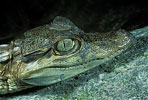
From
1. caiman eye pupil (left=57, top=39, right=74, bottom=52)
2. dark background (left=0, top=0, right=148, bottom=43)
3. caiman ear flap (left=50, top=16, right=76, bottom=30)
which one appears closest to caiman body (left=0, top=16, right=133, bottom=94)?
caiman eye pupil (left=57, top=39, right=74, bottom=52)

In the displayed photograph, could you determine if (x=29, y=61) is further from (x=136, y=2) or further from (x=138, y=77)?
(x=136, y=2)

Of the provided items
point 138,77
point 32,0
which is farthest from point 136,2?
point 138,77

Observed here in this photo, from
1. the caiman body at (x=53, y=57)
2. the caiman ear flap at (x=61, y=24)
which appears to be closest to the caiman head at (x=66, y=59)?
the caiman body at (x=53, y=57)

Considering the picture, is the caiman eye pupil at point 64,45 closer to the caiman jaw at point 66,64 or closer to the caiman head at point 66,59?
the caiman head at point 66,59

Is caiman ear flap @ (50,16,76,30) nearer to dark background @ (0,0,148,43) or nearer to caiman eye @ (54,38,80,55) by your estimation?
caiman eye @ (54,38,80,55)

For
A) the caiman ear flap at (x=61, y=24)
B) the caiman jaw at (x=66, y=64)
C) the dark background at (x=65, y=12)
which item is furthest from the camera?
the dark background at (x=65, y=12)

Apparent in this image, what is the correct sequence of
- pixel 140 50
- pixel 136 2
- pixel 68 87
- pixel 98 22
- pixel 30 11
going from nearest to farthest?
pixel 68 87
pixel 140 50
pixel 98 22
pixel 136 2
pixel 30 11
